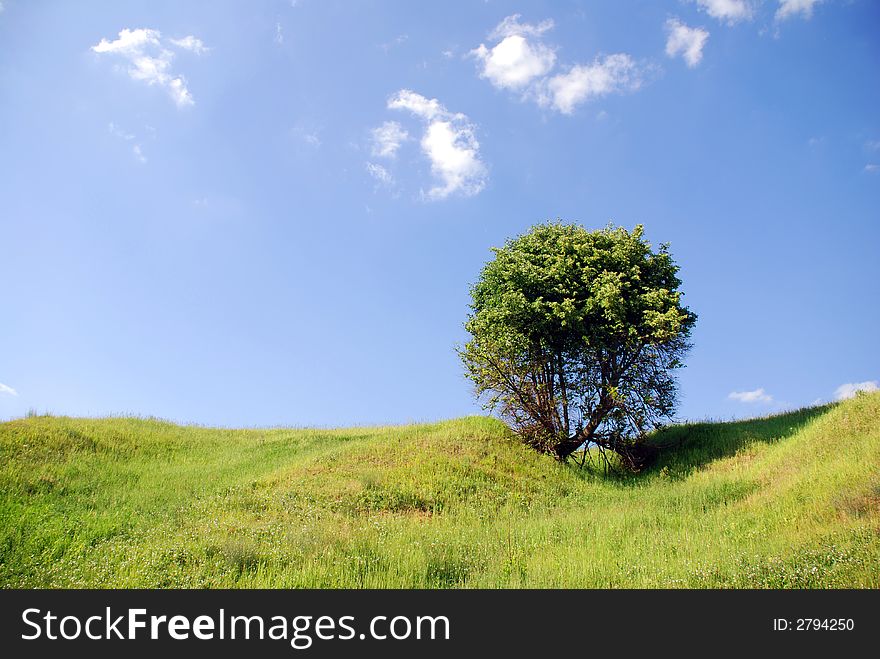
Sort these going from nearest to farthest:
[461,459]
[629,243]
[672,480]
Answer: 1. [672,480]
2. [461,459]
3. [629,243]

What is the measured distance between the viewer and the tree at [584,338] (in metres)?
25.5

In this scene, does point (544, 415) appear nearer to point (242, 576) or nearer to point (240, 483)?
point (240, 483)

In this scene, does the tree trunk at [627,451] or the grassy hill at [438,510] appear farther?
the tree trunk at [627,451]

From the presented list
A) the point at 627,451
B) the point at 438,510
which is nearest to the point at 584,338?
the point at 627,451

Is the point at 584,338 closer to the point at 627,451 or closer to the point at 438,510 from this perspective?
the point at 627,451

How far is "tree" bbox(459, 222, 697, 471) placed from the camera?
1004 inches

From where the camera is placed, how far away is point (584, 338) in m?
25.7

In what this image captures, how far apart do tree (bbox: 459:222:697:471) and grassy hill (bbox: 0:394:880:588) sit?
1.99m

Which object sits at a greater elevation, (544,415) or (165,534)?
(544,415)

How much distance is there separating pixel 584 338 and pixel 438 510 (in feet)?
36.4

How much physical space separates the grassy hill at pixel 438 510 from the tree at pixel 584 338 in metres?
1.99

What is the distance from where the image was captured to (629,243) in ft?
88.5
